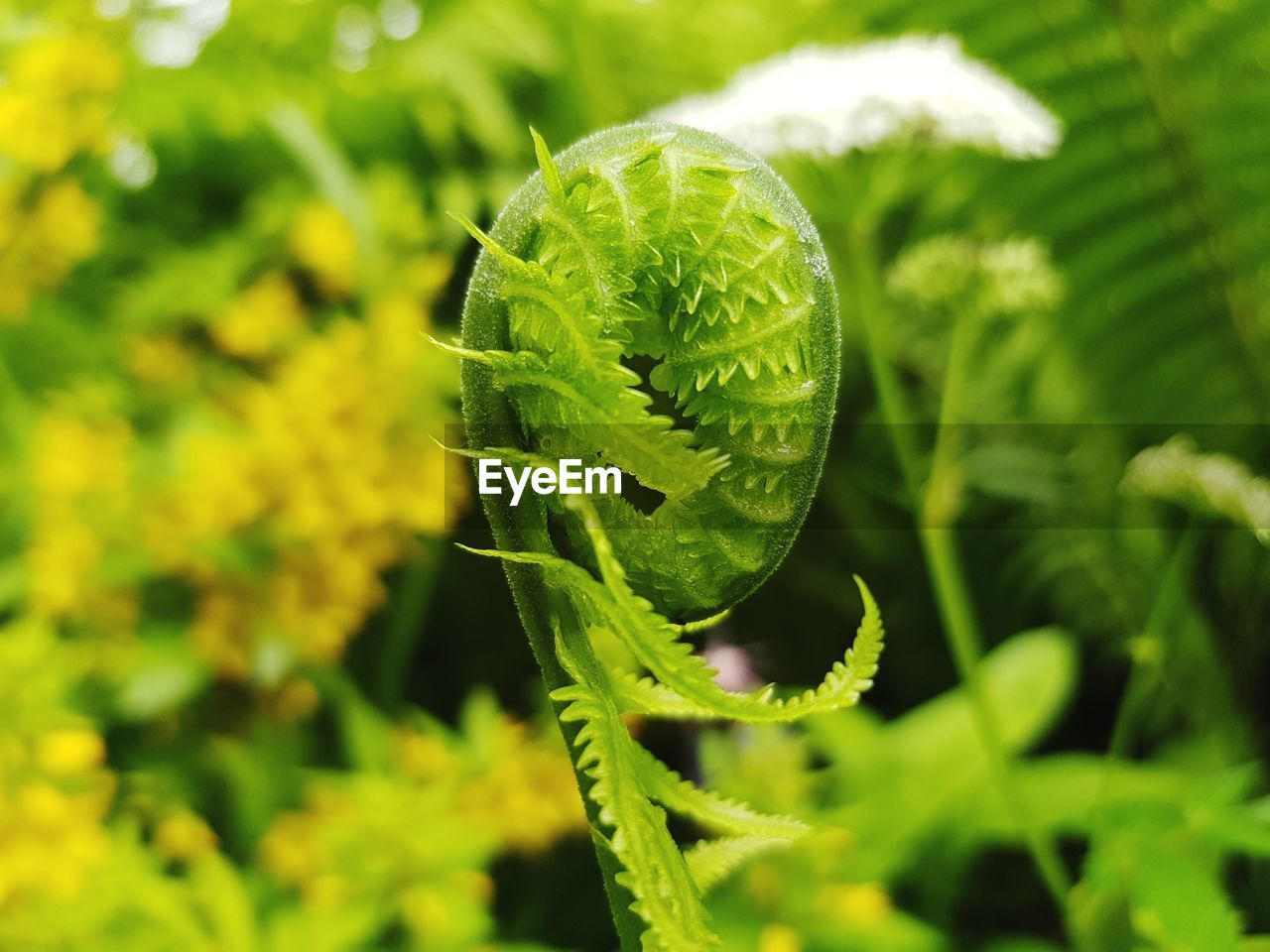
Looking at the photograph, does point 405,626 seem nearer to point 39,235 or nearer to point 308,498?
point 308,498

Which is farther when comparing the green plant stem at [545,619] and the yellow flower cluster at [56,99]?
the yellow flower cluster at [56,99]

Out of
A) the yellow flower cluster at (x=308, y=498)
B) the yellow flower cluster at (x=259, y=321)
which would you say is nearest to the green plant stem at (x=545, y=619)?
the yellow flower cluster at (x=308, y=498)

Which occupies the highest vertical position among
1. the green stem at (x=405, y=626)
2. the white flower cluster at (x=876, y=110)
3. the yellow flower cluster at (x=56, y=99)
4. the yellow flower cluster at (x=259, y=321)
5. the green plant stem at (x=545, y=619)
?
the yellow flower cluster at (x=56, y=99)

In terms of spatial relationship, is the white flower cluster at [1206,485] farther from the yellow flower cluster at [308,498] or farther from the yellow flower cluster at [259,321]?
the yellow flower cluster at [259,321]

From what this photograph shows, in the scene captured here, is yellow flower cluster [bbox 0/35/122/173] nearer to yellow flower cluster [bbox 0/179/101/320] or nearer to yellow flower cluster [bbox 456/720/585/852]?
yellow flower cluster [bbox 0/179/101/320]

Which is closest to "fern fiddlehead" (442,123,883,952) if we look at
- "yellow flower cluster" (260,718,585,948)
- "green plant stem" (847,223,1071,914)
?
"green plant stem" (847,223,1071,914)

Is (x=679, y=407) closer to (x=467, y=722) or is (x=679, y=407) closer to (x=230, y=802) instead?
(x=467, y=722)

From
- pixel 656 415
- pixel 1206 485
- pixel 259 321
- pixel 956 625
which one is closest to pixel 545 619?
pixel 656 415
